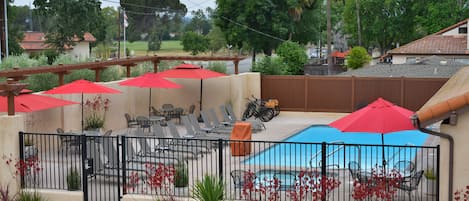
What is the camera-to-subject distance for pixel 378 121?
48.0 feet

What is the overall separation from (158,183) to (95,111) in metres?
10.1

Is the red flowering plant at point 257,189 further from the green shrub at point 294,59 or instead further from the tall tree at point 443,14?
the tall tree at point 443,14

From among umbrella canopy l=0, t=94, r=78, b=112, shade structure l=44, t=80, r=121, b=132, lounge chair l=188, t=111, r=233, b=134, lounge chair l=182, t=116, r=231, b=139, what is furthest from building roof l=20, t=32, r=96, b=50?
umbrella canopy l=0, t=94, r=78, b=112

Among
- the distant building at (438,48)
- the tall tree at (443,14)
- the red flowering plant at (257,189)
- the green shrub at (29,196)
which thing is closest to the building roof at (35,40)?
the tall tree at (443,14)

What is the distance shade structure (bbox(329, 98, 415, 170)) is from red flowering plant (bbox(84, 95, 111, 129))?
9.87 m

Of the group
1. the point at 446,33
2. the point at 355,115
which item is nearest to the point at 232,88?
the point at 355,115

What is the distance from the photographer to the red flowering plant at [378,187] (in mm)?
12383

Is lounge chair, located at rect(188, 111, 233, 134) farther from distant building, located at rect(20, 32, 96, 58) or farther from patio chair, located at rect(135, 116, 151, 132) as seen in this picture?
distant building, located at rect(20, 32, 96, 58)

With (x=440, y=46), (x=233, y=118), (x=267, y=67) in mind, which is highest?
(x=440, y=46)

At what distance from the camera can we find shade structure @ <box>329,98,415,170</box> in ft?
47.6

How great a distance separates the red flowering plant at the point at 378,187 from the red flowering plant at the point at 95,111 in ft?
36.9

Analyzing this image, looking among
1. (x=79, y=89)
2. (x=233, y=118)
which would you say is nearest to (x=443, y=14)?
(x=233, y=118)

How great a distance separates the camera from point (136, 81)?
23984 millimetres

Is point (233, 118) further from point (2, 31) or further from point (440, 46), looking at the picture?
point (440, 46)
